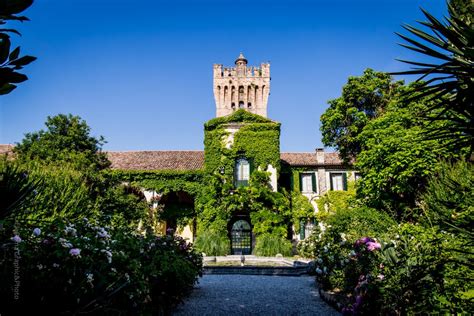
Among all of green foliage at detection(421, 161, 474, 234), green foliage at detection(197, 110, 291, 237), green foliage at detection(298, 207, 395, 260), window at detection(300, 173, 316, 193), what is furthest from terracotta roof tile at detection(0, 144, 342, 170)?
green foliage at detection(421, 161, 474, 234)

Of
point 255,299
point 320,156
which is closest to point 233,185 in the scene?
point 320,156

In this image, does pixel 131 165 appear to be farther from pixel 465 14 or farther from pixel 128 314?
pixel 465 14

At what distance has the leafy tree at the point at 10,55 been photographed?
4.28ft

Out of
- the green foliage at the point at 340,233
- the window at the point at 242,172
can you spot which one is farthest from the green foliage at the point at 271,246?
the window at the point at 242,172

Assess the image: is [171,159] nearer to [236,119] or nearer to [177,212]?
[177,212]

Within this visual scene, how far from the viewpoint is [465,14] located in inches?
116

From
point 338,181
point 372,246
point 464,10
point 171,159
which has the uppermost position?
point 171,159

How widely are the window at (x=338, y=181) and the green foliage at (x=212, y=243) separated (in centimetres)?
918

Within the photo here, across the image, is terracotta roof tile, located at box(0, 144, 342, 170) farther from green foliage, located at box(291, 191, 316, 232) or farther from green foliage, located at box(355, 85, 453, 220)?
green foliage, located at box(355, 85, 453, 220)

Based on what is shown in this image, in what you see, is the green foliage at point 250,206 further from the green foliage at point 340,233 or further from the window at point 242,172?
the green foliage at point 340,233

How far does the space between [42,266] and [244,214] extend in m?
17.8

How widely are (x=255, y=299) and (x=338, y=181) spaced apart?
18.0 meters

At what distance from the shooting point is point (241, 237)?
22.3 metres

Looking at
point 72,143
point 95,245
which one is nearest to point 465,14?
point 95,245
